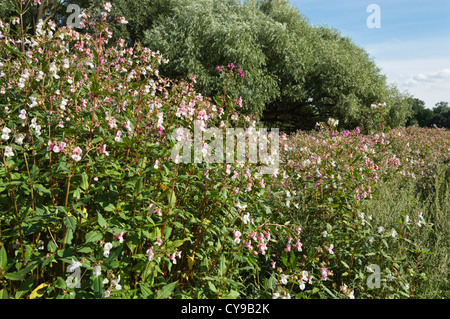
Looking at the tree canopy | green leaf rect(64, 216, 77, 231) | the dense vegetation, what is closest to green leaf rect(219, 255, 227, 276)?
the dense vegetation

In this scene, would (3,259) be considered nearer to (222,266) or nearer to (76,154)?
(76,154)

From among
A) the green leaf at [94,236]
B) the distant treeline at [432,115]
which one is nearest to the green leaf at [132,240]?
the green leaf at [94,236]

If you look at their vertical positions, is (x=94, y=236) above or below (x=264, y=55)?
below

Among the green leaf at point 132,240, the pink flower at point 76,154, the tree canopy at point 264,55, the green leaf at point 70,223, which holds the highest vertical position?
the tree canopy at point 264,55

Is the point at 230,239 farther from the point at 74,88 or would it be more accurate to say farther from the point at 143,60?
the point at 143,60

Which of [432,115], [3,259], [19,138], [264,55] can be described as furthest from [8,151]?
[432,115]

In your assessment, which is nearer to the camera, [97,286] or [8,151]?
[97,286]

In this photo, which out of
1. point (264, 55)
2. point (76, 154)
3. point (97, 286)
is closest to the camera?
point (97, 286)

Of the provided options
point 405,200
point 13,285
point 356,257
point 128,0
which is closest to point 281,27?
point 128,0

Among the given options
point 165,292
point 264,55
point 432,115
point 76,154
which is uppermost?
point 432,115

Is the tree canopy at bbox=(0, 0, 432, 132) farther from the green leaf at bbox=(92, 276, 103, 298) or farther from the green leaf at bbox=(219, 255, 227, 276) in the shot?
the green leaf at bbox=(92, 276, 103, 298)

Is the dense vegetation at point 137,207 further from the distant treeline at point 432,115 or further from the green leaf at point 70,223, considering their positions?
the distant treeline at point 432,115

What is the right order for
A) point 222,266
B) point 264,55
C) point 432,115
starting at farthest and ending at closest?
point 432,115 < point 264,55 < point 222,266

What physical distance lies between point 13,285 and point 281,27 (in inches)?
660
